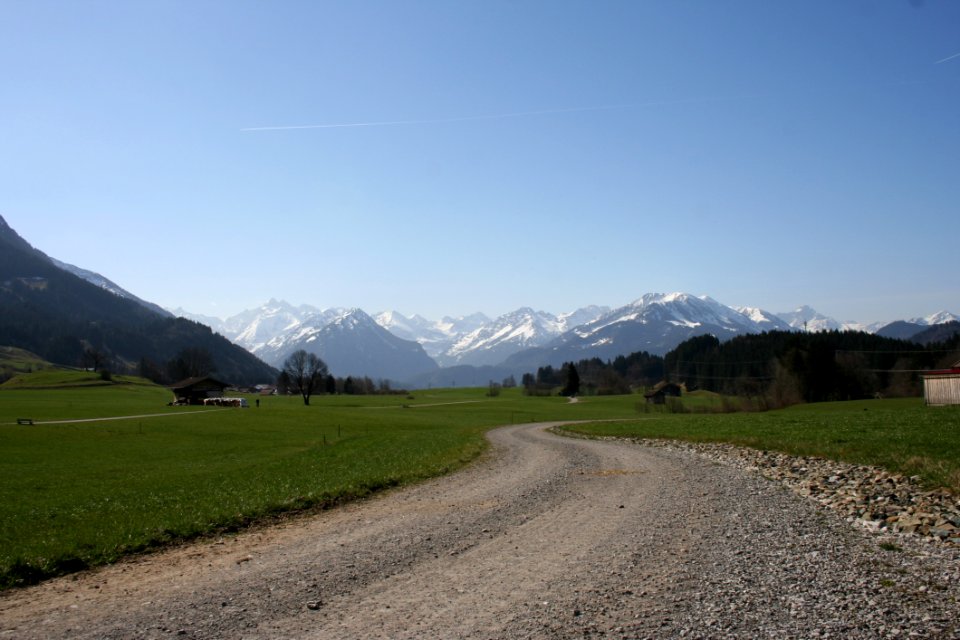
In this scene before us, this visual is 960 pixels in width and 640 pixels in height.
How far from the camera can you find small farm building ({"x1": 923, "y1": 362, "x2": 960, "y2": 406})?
2586 inches

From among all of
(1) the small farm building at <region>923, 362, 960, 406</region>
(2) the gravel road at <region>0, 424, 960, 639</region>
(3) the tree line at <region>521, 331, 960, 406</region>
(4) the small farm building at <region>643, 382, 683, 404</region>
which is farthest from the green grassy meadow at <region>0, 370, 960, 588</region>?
(4) the small farm building at <region>643, 382, 683, 404</region>

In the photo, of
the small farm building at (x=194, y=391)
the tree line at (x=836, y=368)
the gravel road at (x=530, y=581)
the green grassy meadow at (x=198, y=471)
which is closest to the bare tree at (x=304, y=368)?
the small farm building at (x=194, y=391)

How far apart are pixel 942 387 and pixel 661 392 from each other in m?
92.5

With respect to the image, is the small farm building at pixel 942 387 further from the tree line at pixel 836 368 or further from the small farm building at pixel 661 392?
the small farm building at pixel 661 392

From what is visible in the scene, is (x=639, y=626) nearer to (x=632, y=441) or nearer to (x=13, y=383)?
(x=632, y=441)

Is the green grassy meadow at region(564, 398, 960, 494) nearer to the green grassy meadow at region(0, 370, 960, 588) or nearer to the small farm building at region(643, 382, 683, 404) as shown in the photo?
the green grassy meadow at region(0, 370, 960, 588)

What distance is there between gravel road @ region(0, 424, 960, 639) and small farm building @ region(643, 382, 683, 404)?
137 metres

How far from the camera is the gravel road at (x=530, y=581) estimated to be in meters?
8.42

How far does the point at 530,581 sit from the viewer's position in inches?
404

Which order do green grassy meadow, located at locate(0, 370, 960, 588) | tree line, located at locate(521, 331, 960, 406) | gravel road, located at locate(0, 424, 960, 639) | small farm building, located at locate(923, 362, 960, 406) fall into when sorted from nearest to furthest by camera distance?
gravel road, located at locate(0, 424, 960, 639) < green grassy meadow, located at locate(0, 370, 960, 588) < small farm building, located at locate(923, 362, 960, 406) < tree line, located at locate(521, 331, 960, 406)

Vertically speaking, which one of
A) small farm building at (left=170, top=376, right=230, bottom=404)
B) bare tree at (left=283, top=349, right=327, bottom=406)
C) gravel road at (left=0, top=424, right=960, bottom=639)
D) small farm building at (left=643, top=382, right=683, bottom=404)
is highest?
bare tree at (left=283, top=349, right=327, bottom=406)

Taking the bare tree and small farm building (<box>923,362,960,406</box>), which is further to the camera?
the bare tree

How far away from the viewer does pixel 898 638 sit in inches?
303

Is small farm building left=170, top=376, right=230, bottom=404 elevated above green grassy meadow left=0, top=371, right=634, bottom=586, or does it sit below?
above
